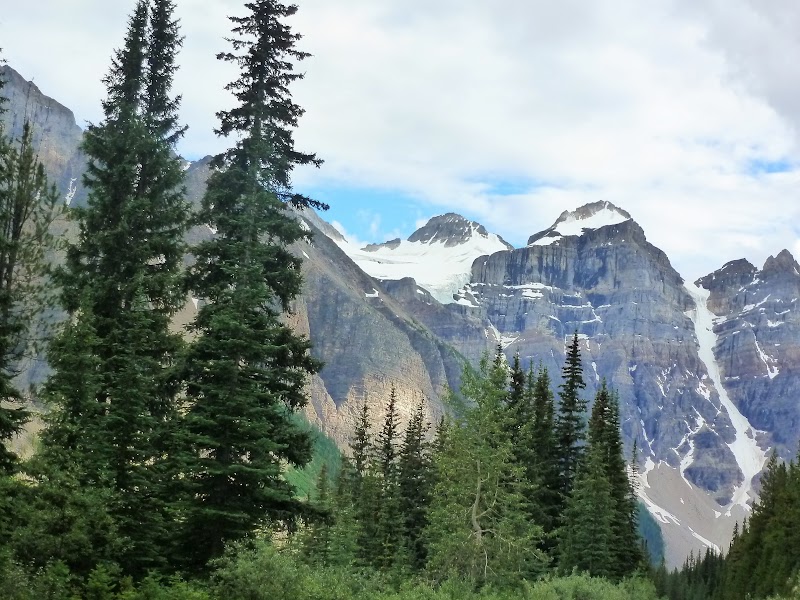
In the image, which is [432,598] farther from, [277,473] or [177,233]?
[177,233]

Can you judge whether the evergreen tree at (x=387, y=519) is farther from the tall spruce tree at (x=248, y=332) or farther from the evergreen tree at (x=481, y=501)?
the tall spruce tree at (x=248, y=332)

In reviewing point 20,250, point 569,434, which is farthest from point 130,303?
point 569,434

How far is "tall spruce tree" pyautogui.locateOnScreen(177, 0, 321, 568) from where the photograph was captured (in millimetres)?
21297

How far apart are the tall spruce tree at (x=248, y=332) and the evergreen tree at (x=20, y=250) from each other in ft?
13.8

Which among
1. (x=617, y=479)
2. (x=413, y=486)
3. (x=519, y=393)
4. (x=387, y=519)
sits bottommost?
(x=387, y=519)

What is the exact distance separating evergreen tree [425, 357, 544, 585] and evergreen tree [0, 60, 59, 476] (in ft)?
59.8

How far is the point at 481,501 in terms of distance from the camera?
122 feet

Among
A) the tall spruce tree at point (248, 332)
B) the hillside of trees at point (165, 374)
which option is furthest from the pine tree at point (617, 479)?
the tall spruce tree at point (248, 332)

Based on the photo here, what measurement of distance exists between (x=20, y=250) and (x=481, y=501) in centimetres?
2210

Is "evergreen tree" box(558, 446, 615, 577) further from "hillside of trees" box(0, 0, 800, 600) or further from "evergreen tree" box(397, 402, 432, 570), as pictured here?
"hillside of trees" box(0, 0, 800, 600)

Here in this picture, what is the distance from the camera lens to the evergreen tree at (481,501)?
34625 mm

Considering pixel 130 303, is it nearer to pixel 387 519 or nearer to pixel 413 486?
pixel 387 519

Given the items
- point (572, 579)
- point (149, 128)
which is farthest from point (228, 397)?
point (572, 579)

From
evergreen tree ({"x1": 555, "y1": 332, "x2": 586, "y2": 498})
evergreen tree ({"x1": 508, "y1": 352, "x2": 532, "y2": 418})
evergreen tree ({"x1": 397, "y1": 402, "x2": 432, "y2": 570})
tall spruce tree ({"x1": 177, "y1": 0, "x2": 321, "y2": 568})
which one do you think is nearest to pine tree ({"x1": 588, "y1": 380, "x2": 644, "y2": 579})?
evergreen tree ({"x1": 555, "y1": 332, "x2": 586, "y2": 498})
